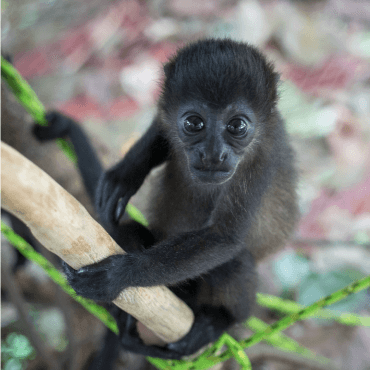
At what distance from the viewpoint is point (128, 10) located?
5.96m

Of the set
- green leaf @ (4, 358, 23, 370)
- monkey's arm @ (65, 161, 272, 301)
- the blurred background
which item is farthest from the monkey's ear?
green leaf @ (4, 358, 23, 370)

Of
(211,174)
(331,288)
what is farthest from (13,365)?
(331,288)

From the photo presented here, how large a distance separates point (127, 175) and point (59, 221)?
110 cm

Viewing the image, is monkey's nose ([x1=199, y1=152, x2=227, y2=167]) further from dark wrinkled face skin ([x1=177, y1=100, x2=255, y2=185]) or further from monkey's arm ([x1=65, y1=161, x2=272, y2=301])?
monkey's arm ([x1=65, y1=161, x2=272, y2=301])

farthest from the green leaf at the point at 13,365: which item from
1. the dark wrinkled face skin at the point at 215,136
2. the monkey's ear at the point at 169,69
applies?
the monkey's ear at the point at 169,69

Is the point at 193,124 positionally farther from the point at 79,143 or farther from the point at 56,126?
the point at 56,126

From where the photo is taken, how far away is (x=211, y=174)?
1.82m

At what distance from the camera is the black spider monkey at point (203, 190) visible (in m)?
1.80

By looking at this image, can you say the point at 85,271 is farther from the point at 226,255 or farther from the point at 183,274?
the point at 226,255

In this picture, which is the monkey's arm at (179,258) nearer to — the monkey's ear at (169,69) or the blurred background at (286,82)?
the monkey's ear at (169,69)

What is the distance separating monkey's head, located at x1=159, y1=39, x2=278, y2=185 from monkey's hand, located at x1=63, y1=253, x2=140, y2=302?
60 cm

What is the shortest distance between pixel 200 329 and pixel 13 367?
6.22 feet

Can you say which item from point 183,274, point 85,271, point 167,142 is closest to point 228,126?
point 167,142

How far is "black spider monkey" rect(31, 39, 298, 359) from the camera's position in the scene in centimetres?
180
